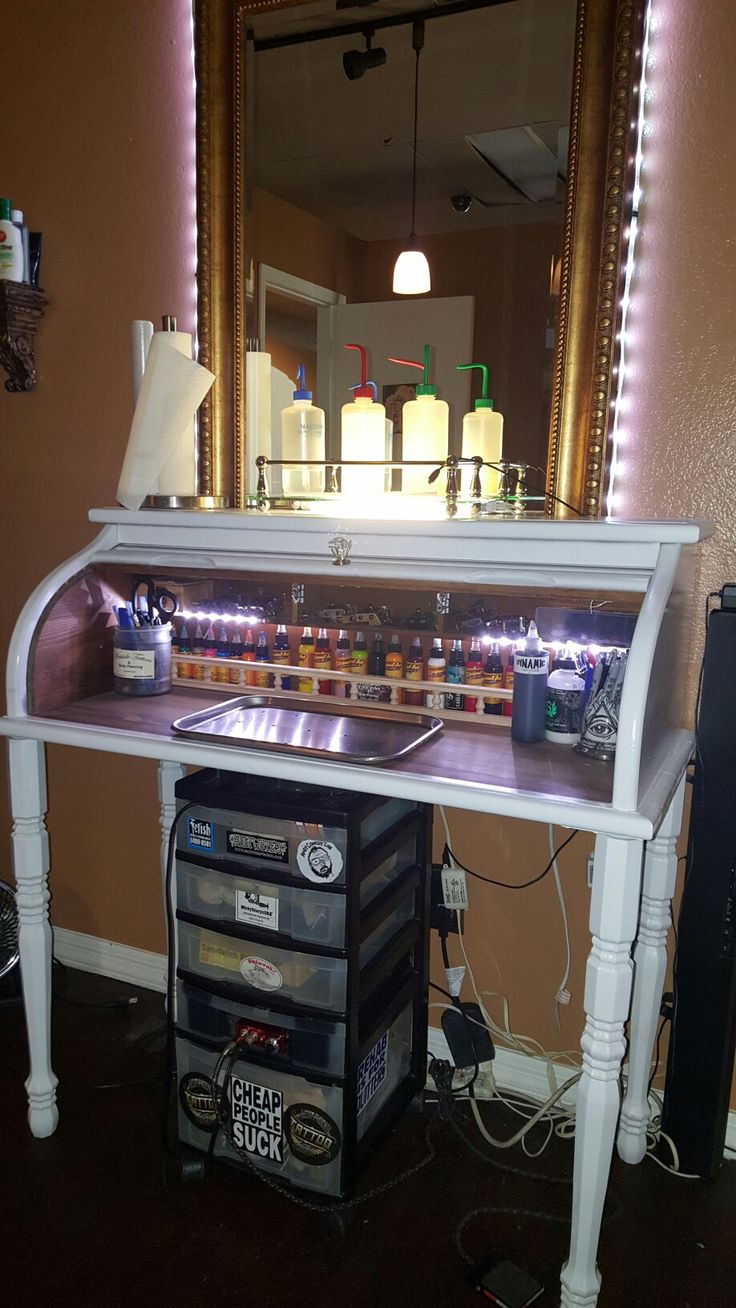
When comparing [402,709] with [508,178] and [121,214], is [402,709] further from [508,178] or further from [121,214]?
[121,214]

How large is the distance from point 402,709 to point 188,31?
4.78 feet

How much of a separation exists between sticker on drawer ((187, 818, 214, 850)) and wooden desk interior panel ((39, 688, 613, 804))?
6.6 inches

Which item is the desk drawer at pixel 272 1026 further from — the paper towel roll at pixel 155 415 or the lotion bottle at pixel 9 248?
the lotion bottle at pixel 9 248

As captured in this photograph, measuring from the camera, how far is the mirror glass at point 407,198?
1.52 metres

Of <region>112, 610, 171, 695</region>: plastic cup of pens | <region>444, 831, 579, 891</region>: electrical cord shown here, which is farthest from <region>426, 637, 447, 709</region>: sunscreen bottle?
<region>112, 610, 171, 695</region>: plastic cup of pens

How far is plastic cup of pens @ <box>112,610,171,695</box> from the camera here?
64.3 inches

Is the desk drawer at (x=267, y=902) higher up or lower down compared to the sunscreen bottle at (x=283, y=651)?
lower down

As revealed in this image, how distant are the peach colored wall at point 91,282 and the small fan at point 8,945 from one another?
0.56ft

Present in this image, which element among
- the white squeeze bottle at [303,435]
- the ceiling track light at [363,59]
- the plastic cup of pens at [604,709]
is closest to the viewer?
the plastic cup of pens at [604,709]

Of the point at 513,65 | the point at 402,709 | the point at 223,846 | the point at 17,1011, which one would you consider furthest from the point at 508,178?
the point at 17,1011

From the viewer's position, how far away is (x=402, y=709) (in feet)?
5.09

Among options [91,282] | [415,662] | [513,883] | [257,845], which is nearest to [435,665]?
[415,662]

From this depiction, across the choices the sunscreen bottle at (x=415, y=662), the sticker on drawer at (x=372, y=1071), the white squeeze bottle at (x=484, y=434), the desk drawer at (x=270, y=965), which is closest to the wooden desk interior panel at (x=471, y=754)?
the sunscreen bottle at (x=415, y=662)

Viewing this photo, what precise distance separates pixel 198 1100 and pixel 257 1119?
12cm
